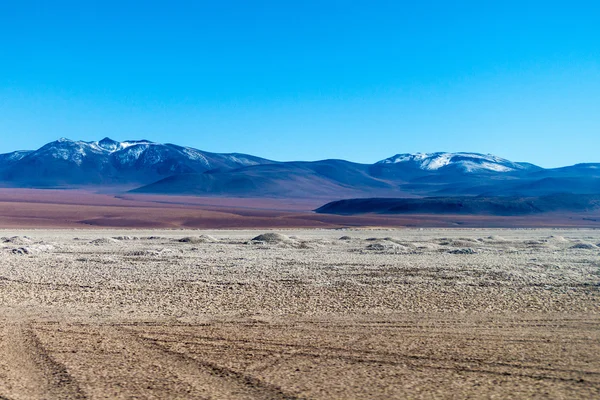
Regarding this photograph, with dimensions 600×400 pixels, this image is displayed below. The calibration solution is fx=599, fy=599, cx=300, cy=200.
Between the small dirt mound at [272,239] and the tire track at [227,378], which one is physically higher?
the small dirt mound at [272,239]

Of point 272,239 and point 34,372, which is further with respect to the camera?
point 272,239

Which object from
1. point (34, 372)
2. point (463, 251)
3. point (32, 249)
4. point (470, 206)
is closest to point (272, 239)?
point (463, 251)

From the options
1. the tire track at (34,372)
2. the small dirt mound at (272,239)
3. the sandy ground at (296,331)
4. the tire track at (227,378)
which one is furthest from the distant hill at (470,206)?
the tire track at (34,372)

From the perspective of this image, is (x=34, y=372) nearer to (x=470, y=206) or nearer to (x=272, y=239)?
(x=272, y=239)

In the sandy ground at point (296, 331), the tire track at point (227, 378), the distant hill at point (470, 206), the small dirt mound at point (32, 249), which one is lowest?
the tire track at point (227, 378)

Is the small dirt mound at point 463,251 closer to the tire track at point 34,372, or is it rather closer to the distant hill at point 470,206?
the tire track at point 34,372

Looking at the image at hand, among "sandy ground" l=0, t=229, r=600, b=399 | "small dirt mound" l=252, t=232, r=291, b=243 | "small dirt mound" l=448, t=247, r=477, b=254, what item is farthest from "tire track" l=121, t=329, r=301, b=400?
"small dirt mound" l=252, t=232, r=291, b=243
